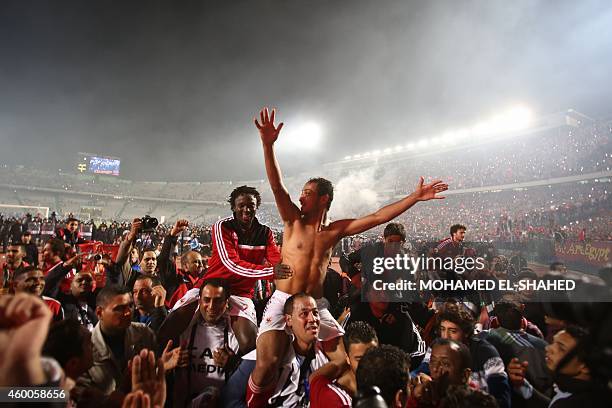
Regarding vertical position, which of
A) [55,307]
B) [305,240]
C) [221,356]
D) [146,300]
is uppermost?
[305,240]

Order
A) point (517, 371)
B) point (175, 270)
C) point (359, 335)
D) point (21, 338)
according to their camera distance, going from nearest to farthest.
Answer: point (21, 338) → point (517, 371) → point (359, 335) → point (175, 270)

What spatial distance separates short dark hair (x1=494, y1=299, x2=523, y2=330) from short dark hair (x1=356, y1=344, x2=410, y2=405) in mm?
1886

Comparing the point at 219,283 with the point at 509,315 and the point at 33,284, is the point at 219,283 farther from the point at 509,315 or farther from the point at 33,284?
the point at 509,315

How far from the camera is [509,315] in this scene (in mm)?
3684

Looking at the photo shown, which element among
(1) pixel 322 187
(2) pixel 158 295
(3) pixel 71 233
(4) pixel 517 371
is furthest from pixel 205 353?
(3) pixel 71 233

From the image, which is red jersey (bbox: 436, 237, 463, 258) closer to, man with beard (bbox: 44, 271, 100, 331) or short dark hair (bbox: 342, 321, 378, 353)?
short dark hair (bbox: 342, 321, 378, 353)

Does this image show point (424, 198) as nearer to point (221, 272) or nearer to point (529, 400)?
point (529, 400)

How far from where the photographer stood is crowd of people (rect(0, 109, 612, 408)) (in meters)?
2.06

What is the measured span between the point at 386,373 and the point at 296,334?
4.20ft

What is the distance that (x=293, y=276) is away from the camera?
3.73 m

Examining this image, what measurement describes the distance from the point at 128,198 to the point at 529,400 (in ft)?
192

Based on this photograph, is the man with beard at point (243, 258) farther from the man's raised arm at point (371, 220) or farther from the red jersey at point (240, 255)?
the man's raised arm at point (371, 220)

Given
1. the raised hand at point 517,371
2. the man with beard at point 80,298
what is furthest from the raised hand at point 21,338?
the raised hand at point 517,371

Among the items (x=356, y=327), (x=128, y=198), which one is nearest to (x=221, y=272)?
→ (x=356, y=327)
